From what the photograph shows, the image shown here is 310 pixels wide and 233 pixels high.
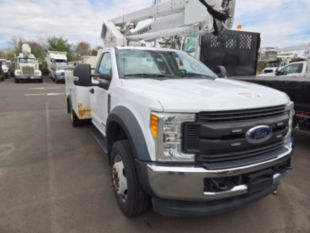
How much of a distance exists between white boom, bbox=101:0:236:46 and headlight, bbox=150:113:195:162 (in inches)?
161

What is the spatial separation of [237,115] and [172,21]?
5130 mm

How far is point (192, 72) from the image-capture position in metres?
3.41

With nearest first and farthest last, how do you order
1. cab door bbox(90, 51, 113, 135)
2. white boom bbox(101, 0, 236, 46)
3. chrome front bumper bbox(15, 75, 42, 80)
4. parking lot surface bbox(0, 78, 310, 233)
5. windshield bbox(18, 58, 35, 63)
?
parking lot surface bbox(0, 78, 310, 233)
cab door bbox(90, 51, 113, 135)
white boom bbox(101, 0, 236, 46)
chrome front bumper bbox(15, 75, 42, 80)
windshield bbox(18, 58, 35, 63)

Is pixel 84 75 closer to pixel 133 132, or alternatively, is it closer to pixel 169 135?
pixel 133 132

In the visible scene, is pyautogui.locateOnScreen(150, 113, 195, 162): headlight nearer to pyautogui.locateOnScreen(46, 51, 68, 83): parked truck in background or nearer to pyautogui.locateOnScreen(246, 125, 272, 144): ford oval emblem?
pyautogui.locateOnScreen(246, 125, 272, 144): ford oval emblem

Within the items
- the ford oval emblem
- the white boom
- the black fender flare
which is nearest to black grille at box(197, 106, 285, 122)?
the ford oval emblem

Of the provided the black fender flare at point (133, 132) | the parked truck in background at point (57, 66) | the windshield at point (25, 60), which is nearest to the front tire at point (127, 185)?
the black fender flare at point (133, 132)

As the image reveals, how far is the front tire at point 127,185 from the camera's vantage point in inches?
87.3

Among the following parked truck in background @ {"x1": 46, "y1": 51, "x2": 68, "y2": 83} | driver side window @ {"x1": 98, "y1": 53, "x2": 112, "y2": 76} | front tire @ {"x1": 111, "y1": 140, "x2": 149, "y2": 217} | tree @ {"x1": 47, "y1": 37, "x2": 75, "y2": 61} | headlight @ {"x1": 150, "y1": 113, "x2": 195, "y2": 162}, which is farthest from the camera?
tree @ {"x1": 47, "y1": 37, "x2": 75, "y2": 61}

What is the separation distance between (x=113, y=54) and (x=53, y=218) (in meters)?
2.20

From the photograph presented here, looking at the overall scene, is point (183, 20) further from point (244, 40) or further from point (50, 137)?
point (50, 137)

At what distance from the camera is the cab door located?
3.28 m

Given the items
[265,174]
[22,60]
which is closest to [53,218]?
[265,174]

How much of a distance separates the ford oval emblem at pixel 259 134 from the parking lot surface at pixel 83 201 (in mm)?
1006
